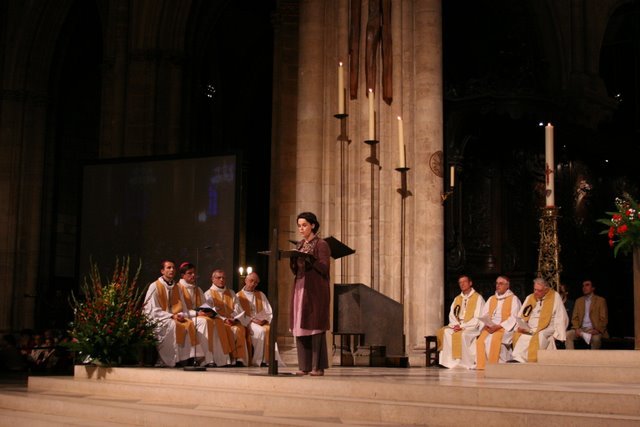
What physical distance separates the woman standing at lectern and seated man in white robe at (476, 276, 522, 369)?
3.64 metres

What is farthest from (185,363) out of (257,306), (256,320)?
(257,306)

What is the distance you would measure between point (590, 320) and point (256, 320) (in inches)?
192

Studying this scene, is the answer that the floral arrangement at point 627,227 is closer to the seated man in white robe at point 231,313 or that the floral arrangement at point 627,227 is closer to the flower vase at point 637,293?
the flower vase at point 637,293

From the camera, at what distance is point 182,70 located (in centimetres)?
1923

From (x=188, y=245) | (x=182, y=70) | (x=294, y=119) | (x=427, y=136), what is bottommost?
(x=188, y=245)

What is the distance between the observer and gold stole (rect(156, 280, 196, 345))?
1171cm

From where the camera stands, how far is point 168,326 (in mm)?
11719

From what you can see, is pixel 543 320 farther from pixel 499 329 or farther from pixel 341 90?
pixel 341 90

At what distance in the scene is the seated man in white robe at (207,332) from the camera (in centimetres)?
1182

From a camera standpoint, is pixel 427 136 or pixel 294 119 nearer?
pixel 427 136

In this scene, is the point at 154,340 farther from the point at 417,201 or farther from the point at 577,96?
the point at 577,96

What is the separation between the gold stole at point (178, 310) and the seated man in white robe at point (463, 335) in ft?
10.4

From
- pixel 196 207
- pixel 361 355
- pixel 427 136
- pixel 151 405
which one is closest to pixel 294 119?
pixel 196 207

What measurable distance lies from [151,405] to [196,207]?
677 cm
